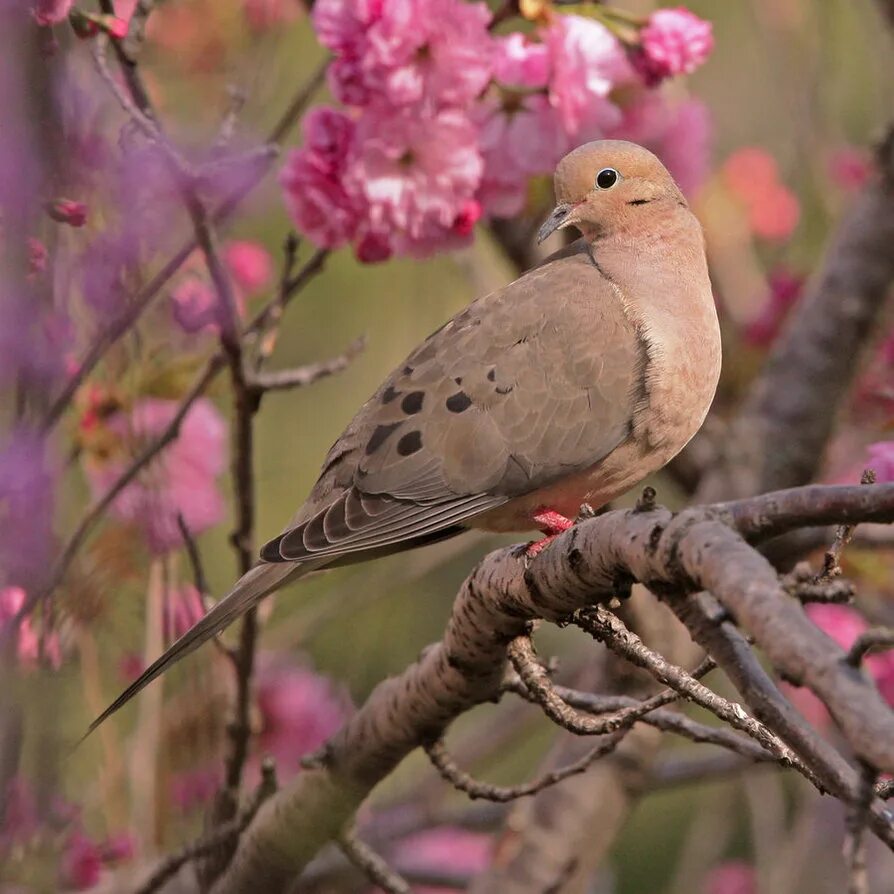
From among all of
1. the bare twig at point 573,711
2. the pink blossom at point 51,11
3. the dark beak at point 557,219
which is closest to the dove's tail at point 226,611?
the bare twig at point 573,711

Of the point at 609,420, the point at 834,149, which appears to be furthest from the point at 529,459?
the point at 834,149

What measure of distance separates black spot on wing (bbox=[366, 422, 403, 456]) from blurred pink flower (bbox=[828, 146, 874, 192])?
6.54 ft

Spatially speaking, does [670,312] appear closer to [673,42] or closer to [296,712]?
[673,42]

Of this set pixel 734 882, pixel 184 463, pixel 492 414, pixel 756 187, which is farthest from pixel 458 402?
pixel 734 882

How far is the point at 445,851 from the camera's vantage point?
12.5 feet

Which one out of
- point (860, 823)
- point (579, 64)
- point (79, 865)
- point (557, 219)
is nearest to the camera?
point (860, 823)

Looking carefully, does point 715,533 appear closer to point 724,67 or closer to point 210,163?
point 210,163

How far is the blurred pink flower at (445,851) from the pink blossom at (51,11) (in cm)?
225

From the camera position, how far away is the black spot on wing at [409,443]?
8.89ft

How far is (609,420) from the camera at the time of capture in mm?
2596

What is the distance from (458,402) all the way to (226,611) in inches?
25.2

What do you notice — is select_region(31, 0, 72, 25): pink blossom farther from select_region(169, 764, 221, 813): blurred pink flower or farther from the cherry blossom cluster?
select_region(169, 764, 221, 813): blurred pink flower

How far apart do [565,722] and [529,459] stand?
0.90m

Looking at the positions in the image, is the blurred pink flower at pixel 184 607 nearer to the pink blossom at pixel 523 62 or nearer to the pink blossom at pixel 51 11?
the pink blossom at pixel 51 11
